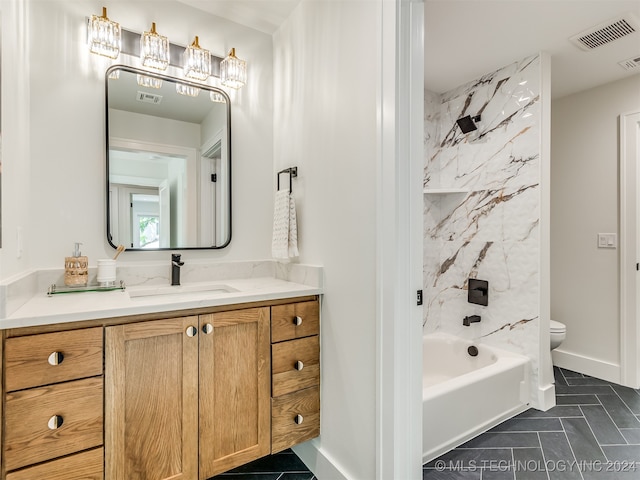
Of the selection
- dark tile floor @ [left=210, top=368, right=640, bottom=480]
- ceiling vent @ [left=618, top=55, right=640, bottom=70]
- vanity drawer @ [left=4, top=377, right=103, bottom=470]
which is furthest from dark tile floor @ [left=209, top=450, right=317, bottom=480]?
ceiling vent @ [left=618, top=55, right=640, bottom=70]

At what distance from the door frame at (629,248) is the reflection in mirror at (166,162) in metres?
2.94

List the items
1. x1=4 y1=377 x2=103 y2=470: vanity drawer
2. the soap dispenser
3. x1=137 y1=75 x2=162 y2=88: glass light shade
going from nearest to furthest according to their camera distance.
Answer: x1=4 y1=377 x2=103 y2=470: vanity drawer
the soap dispenser
x1=137 y1=75 x2=162 y2=88: glass light shade

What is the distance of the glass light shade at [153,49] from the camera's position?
1.79 metres

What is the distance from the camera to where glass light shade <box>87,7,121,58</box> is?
1670mm

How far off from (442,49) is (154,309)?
7.66ft

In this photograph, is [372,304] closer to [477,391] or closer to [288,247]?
[288,247]

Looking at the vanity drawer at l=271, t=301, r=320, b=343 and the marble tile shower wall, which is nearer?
the vanity drawer at l=271, t=301, r=320, b=343

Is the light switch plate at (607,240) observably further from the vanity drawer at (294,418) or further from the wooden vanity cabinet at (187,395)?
the wooden vanity cabinet at (187,395)

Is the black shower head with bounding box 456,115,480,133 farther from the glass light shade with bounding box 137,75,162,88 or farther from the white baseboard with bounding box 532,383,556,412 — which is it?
the glass light shade with bounding box 137,75,162,88

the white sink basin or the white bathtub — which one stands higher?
the white sink basin

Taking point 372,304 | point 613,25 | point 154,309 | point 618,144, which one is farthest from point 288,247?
point 618,144

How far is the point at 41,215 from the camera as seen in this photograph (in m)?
1.61

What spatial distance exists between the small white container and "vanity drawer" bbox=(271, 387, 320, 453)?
3.10ft

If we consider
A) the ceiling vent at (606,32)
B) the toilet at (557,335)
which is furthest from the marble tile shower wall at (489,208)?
the toilet at (557,335)
